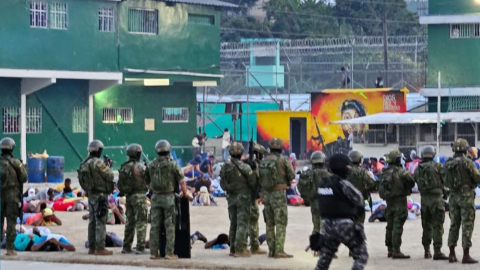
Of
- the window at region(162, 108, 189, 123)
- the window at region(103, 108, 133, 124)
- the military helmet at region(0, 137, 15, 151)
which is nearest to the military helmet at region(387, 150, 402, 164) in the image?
the military helmet at region(0, 137, 15, 151)

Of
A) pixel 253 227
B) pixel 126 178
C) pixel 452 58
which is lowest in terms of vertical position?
pixel 253 227

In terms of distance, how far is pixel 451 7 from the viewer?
4878 cm

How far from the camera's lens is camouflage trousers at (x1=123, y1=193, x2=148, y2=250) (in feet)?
62.4

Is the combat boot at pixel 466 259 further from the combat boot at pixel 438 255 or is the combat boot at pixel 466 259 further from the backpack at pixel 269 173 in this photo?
the backpack at pixel 269 173

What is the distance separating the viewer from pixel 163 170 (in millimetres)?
18203

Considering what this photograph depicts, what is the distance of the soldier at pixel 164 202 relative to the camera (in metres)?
18.2

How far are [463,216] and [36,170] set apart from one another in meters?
23.2

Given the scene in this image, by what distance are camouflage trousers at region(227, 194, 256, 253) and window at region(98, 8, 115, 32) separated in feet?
82.7

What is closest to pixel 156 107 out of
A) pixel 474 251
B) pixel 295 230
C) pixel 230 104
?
pixel 230 104

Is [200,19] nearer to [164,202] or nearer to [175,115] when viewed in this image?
[175,115]

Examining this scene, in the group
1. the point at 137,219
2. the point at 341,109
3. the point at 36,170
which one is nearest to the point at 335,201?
the point at 137,219

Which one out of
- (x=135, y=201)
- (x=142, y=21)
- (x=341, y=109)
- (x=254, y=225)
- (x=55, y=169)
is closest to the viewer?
(x=254, y=225)

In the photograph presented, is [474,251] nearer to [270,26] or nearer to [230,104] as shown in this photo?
[230,104]

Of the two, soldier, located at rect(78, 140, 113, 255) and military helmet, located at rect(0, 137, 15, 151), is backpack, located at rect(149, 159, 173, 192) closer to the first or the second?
soldier, located at rect(78, 140, 113, 255)
